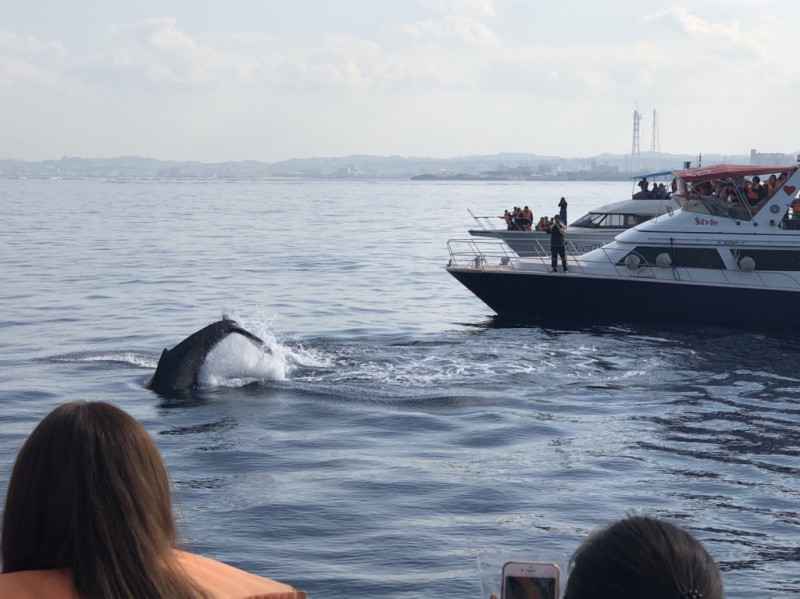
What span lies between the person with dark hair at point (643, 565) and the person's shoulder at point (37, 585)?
4.38 ft

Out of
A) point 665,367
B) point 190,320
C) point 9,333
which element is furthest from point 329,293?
point 665,367

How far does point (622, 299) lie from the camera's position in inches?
1083

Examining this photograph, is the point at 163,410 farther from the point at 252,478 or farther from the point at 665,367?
the point at 665,367

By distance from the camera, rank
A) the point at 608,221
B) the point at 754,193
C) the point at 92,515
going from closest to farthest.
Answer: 1. the point at 92,515
2. the point at 754,193
3. the point at 608,221

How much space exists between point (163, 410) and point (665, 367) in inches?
399

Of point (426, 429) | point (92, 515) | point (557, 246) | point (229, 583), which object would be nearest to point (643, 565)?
point (229, 583)

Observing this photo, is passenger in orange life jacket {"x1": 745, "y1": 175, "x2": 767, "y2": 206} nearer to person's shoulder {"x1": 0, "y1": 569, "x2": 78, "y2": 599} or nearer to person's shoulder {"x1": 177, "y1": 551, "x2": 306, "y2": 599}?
person's shoulder {"x1": 177, "y1": 551, "x2": 306, "y2": 599}

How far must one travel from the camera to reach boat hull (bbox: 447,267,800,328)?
26453 millimetres

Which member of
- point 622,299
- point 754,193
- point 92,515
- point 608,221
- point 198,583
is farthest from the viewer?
point 608,221

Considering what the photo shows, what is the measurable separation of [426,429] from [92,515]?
13.5m

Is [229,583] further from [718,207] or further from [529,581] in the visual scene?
[718,207]

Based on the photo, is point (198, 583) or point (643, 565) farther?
point (198, 583)

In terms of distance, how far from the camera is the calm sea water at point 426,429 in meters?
11.2

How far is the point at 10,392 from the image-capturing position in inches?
747
